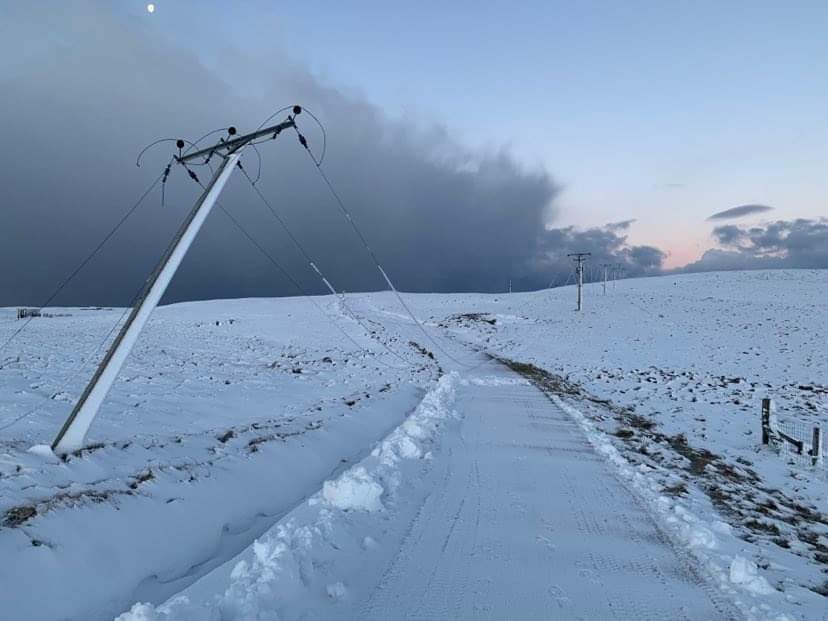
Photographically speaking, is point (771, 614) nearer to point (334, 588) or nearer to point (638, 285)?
point (334, 588)

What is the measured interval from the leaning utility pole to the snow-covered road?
4.74 metres

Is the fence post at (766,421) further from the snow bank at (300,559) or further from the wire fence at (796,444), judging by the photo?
the snow bank at (300,559)

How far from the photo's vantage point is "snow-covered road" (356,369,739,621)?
4414 millimetres

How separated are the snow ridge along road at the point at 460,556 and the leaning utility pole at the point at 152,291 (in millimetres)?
3460

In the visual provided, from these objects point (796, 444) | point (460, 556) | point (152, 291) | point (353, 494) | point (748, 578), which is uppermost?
point (152, 291)

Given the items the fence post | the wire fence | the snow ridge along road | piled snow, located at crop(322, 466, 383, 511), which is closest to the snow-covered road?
the snow ridge along road

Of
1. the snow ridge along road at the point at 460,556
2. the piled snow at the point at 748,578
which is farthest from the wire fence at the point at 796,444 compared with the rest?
the piled snow at the point at 748,578

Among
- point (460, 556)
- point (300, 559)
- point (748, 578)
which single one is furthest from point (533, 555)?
point (300, 559)

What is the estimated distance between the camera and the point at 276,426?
11.0 meters

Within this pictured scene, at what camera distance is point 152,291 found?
303 inches

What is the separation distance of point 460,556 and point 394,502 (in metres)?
1.72

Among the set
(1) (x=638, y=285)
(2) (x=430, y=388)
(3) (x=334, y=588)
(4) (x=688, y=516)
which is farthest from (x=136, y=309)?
(1) (x=638, y=285)

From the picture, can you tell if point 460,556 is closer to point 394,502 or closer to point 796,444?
point 394,502

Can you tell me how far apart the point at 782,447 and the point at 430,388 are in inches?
413
